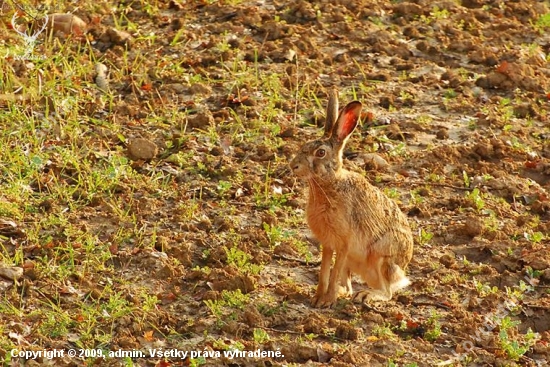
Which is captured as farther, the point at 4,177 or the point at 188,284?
the point at 4,177

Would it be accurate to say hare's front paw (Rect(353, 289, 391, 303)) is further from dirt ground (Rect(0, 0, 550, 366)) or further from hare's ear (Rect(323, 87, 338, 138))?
hare's ear (Rect(323, 87, 338, 138))

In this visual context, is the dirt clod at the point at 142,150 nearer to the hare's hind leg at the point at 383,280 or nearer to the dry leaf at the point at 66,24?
the dry leaf at the point at 66,24

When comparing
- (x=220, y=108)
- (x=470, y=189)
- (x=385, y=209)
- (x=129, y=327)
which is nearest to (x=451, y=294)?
(x=385, y=209)

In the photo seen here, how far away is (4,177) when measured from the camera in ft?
26.4

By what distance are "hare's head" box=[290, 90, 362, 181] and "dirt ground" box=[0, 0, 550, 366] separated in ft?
2.59

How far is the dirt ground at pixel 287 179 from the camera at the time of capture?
22.0 feet

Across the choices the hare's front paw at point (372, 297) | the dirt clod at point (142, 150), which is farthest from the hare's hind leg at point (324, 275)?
the dirt clod at point (142, 150)

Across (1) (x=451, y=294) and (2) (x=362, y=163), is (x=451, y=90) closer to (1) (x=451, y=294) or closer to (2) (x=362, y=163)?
(2) (x=362, y=163)

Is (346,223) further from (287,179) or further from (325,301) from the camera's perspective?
(287,179)

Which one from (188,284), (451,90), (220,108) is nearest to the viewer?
(188,284)

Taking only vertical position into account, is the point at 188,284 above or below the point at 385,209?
below

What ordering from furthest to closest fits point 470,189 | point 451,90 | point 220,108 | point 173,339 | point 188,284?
1. point 451,90
2. point 220,108
3. point 470,189
4. point 188,284
5. point 173,339

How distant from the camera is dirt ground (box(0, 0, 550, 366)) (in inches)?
264

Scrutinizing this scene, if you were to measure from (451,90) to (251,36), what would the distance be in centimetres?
188
